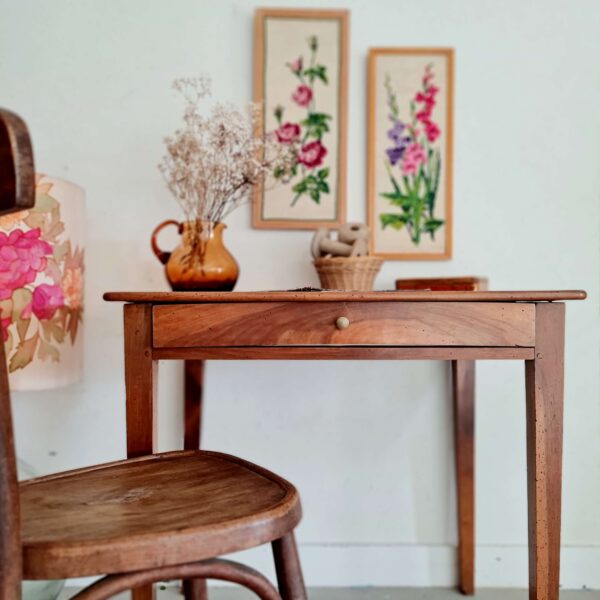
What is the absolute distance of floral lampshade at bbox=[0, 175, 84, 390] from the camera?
1.09m

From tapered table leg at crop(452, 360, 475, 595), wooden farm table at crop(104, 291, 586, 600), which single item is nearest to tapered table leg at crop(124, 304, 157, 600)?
wooden farm table at crop(104, 291, 586, 600)

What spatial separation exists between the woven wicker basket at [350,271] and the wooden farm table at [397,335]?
0.25 meters

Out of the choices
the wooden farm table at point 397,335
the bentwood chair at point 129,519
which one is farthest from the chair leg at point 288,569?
the wooden farm table at point 397,335

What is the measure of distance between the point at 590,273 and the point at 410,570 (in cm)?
86

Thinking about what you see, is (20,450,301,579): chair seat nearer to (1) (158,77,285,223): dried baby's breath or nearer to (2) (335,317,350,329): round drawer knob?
(2) (335,317,350,329): round drawer knob

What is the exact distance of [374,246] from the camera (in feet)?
4.68

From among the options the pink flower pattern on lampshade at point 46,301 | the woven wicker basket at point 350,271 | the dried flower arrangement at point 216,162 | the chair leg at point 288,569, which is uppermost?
the dried flower arrangement at point 216,162

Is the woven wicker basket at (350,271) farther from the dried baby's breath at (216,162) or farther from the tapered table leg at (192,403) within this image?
the tapered table leg at (192,403)

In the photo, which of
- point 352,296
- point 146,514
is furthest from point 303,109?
point 146,514

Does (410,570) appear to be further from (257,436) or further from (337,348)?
(337,348)

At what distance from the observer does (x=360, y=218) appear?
1.44m

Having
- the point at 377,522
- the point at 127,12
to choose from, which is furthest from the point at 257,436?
the point at 127,12

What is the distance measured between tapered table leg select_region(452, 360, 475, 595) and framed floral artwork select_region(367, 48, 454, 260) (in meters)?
0.30

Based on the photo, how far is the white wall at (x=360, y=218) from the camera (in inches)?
55.9
